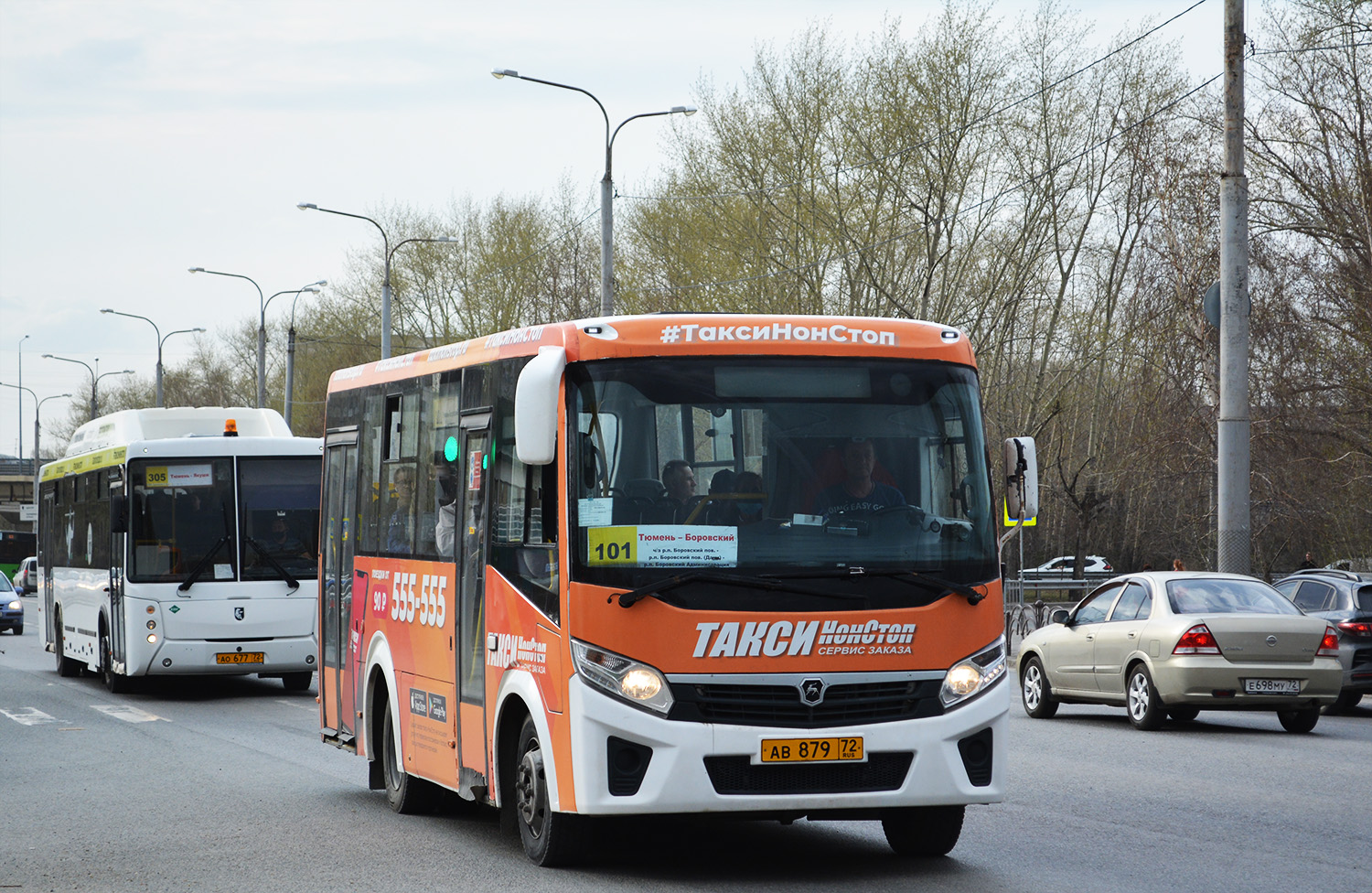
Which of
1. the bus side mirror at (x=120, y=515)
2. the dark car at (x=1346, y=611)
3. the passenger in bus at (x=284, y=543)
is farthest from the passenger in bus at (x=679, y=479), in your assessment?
the bus side mirror at (x=120, y=515)

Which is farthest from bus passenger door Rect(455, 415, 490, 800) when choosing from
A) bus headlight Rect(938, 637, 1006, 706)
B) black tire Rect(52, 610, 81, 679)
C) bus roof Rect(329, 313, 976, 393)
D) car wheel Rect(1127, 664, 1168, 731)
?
black tire Rect(52, 610, 81, 679)

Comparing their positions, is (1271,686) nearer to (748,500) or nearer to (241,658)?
(748,500)

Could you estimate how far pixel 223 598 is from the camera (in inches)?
794

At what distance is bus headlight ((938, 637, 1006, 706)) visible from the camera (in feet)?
26.5

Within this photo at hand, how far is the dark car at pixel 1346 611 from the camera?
1866 centimetres

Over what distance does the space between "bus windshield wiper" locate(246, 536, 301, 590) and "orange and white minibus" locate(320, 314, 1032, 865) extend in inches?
466

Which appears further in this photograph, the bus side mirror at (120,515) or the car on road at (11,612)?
the car on road at (11,612)

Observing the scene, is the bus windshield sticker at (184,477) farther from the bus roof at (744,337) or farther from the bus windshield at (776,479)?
the bus windshield at (776,479)

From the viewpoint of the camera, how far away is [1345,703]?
63.8ft

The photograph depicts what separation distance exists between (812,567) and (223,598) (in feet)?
44.5

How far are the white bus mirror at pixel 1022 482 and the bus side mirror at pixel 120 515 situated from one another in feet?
44.9

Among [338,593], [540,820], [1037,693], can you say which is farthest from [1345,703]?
[540,820]

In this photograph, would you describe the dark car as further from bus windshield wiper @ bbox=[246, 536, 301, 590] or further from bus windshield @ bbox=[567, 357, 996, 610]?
bus windshield @ bbox=[567, 357, 996, 610]

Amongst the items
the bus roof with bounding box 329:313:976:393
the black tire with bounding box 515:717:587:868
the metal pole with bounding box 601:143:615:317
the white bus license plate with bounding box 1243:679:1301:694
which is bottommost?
the white bus license plate with bounding box 1243:679:1301:694
